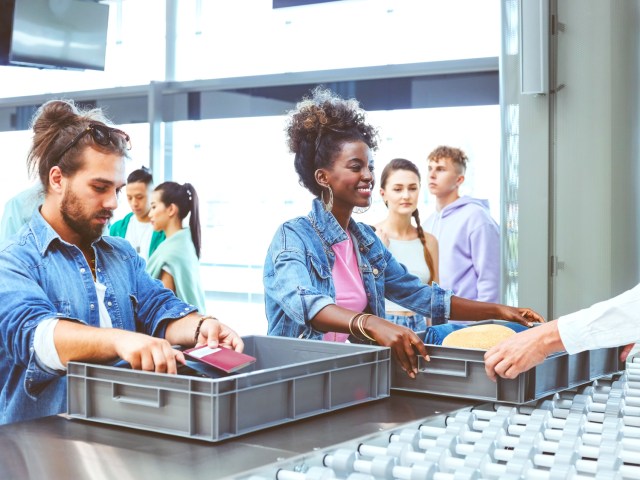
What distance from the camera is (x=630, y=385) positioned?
1955mm

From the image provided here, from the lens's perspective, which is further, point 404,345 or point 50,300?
point 50,300

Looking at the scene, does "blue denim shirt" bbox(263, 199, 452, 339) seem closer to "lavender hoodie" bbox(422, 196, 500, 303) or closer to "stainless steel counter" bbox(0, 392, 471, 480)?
"stainless steel counter" bbox(0, 392, 471, 480)

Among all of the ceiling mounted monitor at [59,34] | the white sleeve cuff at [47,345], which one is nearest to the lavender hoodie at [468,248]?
the ceiling mounted monitor at [59,34]

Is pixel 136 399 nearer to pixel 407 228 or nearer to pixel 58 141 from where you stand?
pixel 58 141

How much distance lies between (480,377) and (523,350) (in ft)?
0.41

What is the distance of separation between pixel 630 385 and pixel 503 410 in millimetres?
448

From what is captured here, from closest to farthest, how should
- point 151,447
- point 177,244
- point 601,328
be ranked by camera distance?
1. point 151,447
2. point 601,328
3. point 177,244

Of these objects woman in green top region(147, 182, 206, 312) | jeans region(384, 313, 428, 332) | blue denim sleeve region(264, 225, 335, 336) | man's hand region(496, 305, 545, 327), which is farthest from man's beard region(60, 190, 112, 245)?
woman in green top region(147, 182, 206, 312)

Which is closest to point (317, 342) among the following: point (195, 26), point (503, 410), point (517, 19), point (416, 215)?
point (503, 410)

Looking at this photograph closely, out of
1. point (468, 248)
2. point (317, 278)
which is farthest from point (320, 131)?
point (468, 248)

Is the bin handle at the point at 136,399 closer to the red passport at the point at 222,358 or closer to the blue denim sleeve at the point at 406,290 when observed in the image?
the red passport at the point at 222,358

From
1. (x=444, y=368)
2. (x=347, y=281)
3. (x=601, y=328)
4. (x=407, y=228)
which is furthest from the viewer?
(x=407, y=228)

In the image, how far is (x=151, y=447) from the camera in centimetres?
143

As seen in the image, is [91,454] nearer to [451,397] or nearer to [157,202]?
[451,397]
